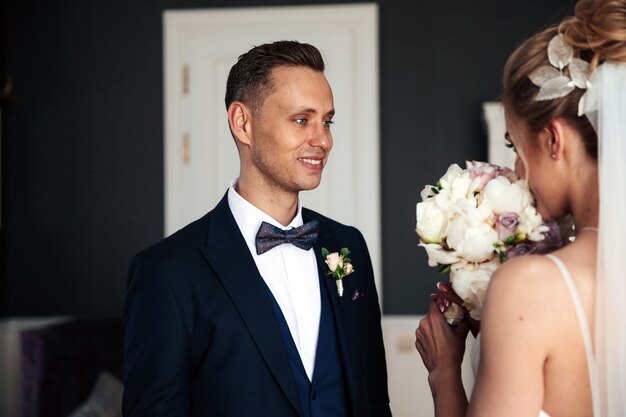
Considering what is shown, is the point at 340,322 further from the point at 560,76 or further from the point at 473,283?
the point at 560,76

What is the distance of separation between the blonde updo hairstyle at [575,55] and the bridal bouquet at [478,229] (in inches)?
8.1

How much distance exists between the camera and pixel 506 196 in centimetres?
165

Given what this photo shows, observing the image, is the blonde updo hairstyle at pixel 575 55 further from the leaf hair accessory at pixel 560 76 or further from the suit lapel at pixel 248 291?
the suit lapel at pixel 248 291

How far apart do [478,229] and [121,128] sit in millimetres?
3676

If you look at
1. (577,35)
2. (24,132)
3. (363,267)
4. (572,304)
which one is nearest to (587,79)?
(577,35)

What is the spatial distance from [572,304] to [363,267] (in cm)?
100

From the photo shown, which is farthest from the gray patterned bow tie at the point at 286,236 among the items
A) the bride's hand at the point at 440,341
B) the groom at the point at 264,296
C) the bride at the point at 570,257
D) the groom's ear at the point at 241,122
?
the bride at the point at 570,257

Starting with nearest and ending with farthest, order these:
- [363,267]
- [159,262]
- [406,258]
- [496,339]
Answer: [496,339] → [159,262] → [363,267] → [406,258]

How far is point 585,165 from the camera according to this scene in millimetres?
1460

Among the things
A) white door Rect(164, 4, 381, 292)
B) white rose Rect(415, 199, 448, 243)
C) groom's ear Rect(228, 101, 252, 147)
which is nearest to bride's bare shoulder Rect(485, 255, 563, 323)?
white rose Rect(415, 199, 448, 243)

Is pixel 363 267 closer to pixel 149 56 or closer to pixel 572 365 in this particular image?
pixel 572 365

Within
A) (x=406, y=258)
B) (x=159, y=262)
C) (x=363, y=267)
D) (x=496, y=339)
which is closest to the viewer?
(x=496, y=339)

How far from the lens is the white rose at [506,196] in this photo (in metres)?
1.64

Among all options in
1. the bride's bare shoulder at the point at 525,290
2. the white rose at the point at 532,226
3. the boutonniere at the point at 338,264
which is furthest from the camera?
the boutonniere at the point at 338,264
